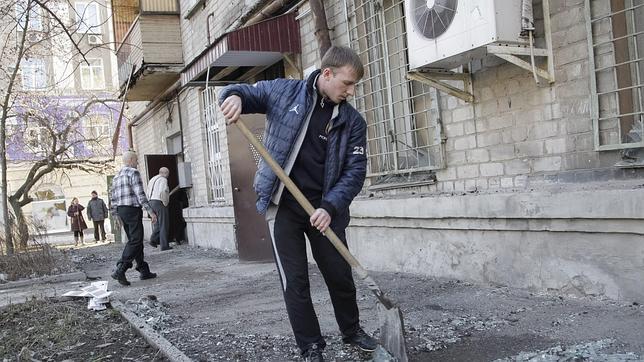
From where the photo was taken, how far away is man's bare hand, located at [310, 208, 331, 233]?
2895 millimetres

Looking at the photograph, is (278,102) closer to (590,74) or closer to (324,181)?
(324,181)

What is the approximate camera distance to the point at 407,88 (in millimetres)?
6000

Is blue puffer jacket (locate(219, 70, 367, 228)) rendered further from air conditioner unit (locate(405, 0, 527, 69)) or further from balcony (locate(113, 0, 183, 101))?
balcony (locate(113, 0, 183, 101))

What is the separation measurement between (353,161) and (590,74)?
6.72ft

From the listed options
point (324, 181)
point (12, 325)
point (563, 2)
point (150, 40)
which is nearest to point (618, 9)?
point (563, 2)

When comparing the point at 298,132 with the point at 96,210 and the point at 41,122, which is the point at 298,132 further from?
the point at 96,210

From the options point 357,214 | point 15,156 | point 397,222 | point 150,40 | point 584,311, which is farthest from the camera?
point 15,156

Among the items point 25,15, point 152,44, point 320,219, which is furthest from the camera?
point 152,44

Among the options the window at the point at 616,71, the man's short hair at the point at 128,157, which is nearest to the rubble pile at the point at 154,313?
the man's short hair at the point at 128,157

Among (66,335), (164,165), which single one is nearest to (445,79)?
(66,335)

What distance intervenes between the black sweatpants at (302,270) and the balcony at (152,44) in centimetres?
979

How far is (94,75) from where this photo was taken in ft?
101

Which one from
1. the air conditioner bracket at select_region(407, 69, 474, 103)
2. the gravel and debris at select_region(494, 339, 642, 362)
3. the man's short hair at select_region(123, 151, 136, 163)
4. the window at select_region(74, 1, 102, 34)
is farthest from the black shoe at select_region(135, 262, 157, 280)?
the gravel and debris at select_region(494, 339, 642, 362)

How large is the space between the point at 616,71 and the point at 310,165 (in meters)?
2.36
